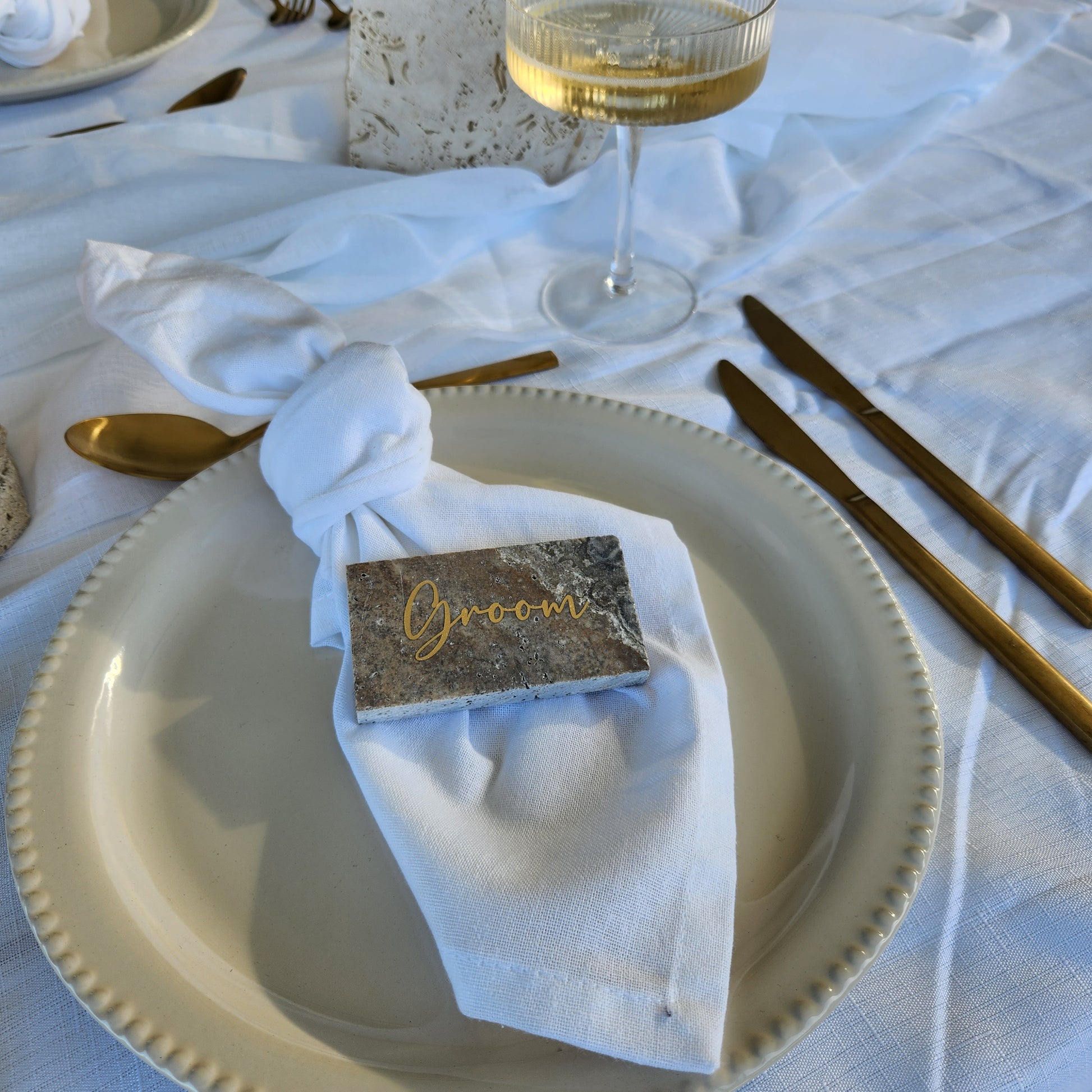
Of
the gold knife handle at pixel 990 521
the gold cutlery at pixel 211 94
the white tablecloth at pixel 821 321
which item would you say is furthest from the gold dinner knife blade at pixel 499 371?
the gold cutlery at pixel 211 94

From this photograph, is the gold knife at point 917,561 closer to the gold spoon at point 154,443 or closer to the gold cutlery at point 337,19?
the gold spoon at point 154,443

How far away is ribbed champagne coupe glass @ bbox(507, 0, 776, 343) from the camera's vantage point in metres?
0.68

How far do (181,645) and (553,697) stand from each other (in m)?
0.22

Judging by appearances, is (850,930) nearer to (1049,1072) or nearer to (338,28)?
(1049,1072)

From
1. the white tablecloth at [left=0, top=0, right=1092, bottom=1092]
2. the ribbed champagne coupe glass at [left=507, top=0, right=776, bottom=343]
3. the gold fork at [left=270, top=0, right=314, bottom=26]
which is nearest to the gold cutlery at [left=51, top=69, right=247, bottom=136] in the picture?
the white tablecloth at [left=0, top=0, right=1092, bottom=1092]

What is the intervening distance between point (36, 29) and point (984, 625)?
Result: 1.04m

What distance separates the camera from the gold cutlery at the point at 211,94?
95 cm

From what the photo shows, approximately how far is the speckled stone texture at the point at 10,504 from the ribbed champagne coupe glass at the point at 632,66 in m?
0.44

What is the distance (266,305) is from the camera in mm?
573

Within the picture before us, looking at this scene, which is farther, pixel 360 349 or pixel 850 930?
pixel 360 349

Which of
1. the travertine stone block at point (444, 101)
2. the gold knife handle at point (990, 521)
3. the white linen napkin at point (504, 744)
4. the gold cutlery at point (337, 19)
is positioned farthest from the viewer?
the gold cutlery at point (337, 19)

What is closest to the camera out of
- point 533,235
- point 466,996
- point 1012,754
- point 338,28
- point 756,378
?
point 466,996

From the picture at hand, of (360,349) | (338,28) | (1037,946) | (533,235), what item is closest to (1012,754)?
(1037,946)

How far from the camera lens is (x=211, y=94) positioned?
3.20 feet
